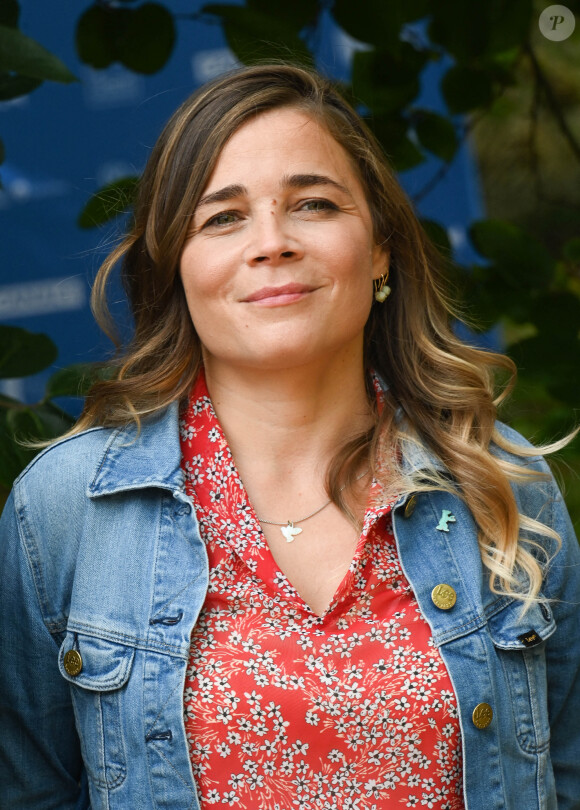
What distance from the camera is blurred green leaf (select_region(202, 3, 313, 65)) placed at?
2242mm

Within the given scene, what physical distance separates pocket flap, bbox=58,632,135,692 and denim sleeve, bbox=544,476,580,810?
0.77 m

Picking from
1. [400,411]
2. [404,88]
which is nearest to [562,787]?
[400,411]

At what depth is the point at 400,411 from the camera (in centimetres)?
202

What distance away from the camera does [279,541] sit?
1817 millimetres

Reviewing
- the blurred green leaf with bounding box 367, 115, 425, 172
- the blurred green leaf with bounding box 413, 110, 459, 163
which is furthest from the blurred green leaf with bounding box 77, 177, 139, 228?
the blurred green leaf with bounding box 413, 110, 459, 163

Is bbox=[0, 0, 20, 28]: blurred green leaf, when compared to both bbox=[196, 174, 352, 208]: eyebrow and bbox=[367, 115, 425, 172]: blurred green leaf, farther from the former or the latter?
bbox=[367, 115, 425, 172]: blurred green leaf

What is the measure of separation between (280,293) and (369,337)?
407 millimetres

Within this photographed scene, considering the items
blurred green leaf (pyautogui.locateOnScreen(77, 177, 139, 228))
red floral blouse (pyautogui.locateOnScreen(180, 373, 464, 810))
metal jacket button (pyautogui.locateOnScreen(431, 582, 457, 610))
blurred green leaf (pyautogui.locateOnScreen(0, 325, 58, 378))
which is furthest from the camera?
blurred green leaf (pyautogui.locateOnScreen(77, 177, 139, 228))

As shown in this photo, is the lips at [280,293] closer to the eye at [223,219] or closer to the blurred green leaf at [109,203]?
the eye at [223,219]

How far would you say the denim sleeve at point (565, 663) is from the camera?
1.94m

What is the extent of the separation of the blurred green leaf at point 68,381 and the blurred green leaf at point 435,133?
91 cm

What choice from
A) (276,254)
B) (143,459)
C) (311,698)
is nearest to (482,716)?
(311,698)

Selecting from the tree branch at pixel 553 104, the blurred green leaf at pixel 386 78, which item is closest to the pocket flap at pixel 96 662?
the blurred green leaf at pixel 386 78

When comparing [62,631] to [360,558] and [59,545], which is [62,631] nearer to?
[59,545]
